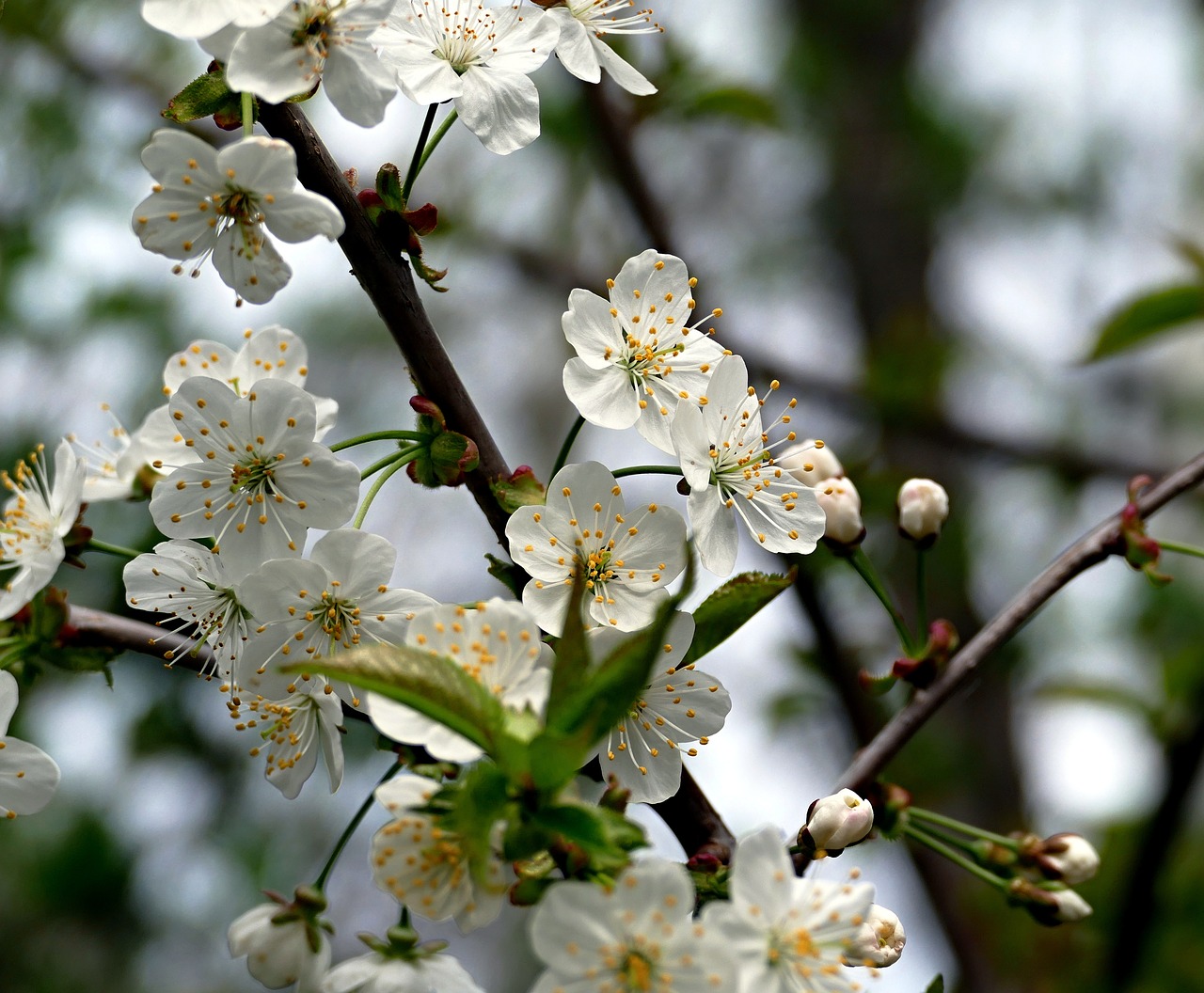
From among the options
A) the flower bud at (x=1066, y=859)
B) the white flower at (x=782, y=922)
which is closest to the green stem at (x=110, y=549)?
the white flower at (x=782, y=922)

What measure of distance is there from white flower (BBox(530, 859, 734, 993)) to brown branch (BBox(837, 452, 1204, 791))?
0.36 m

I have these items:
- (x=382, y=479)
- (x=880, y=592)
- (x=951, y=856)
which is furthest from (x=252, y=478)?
(x=951, y=856)

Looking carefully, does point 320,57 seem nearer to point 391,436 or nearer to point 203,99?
point 203,99

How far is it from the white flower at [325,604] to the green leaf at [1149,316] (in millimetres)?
1024

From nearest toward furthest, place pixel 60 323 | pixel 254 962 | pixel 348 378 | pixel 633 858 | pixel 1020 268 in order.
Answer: pixel 633 858
pixel 254 962
pixel 60 323
pixel 348 378
pixel 1020 268

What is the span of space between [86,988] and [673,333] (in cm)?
228

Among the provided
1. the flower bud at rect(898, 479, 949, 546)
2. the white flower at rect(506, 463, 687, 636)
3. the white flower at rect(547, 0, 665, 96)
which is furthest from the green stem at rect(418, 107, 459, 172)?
the flower bud at rect(898, 479, 949, 546)

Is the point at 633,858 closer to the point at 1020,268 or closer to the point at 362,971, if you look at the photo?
the point at 362,971

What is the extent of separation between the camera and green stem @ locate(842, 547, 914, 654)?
3.13 ft

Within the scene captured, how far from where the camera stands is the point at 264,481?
0.81 metres

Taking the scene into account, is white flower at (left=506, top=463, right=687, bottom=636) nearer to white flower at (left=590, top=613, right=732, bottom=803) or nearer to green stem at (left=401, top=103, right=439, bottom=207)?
white flower at (left=590, top=613, right=732, bottom=803)

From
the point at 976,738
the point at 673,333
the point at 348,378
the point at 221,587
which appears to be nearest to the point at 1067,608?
the point at 976,738

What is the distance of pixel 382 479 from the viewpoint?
834 mm

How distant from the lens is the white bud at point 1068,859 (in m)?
0.95
